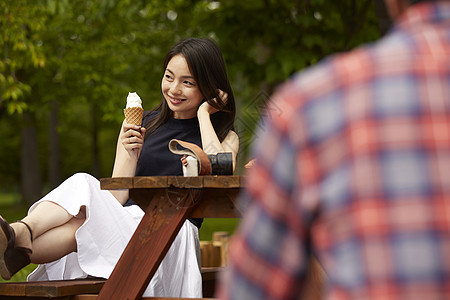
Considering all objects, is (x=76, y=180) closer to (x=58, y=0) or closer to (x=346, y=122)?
(x=346, y=122)

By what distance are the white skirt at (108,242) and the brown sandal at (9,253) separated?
30 cm

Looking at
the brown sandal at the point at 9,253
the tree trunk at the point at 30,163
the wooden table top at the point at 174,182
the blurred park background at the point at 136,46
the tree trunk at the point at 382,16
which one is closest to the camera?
the wooden table top at the point at 174,182

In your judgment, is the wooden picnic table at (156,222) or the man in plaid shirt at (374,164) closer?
the man in plaid shirt at (374,164)

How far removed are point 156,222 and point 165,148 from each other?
1.07m

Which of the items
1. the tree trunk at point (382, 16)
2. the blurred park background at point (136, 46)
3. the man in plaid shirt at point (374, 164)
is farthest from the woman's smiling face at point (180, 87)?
the tree trunk at point (382, 16)

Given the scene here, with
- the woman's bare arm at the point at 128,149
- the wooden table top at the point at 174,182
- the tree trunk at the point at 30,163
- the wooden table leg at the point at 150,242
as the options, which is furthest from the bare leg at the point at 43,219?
the tree trunk at the point at 30,163

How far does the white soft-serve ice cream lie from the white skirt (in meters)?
0.36

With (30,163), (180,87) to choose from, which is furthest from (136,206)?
(30,163)

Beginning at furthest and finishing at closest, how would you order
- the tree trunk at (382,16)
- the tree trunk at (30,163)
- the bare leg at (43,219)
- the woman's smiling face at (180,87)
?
the tree trunk at (30,163) → the tree trunk at (382,16) → the woman's smiling face at (180,87) → the bare leg at (43,219)

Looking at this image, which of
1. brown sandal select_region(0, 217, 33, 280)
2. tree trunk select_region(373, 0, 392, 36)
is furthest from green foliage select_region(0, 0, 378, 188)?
brown sandal select_region(0, 217, 33, 280)

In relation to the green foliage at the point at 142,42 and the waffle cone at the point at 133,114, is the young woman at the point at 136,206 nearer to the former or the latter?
the waffle cone at the point at 133,114

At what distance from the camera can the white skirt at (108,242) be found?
12.1 feet

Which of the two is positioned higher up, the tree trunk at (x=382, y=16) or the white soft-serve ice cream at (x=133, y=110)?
the tree trunk at (x=382, y=16)

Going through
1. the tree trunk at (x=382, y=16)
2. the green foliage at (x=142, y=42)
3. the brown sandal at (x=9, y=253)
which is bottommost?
the brown sandal at (x=9, y=253)
